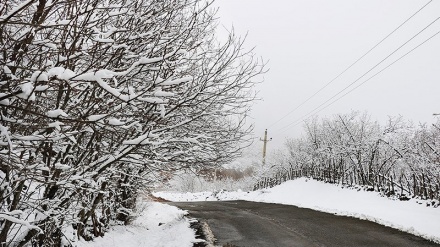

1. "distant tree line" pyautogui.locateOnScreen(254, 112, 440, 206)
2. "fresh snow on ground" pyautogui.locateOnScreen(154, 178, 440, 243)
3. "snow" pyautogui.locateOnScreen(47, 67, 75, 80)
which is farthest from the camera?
"distant tree line" pyautogui.locateOnScreen(254, 112, 440, 206)

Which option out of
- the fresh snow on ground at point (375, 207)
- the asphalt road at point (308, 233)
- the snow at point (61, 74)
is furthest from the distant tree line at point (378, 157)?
the snow at point (61, 74)

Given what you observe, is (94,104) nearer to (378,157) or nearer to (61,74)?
(61,74)

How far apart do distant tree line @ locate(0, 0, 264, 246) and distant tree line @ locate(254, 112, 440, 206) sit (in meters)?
10.7

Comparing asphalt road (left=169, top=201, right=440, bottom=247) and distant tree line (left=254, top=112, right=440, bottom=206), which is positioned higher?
distant tree line (left=254, top=112, right=440, bottom=206)

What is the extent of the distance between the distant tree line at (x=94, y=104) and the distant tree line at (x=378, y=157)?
10.7 metres

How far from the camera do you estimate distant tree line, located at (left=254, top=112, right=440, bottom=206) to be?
1425cm

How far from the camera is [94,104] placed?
3.27 m

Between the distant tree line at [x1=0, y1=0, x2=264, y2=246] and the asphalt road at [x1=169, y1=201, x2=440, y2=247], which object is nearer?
the distant tree line at [x1=0, y1=0, x2=264, y2=246]

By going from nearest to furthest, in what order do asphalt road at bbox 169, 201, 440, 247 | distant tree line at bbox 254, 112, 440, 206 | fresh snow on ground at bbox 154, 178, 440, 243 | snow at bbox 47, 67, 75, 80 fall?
snow at bbox 47, 67, 75, 80
asphalt road at bbox 169, 201, 440, 247
fresh snow on ground at bbox 154, 178, 440, 243
distant tree line at bbox 254, 112, 440, 206

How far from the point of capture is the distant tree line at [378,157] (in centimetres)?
1425

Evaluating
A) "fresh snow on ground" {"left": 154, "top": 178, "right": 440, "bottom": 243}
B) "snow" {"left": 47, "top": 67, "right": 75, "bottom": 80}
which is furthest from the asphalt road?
"snow" {"left": 47, "top": 67, "right": 75, "bottom": 80}

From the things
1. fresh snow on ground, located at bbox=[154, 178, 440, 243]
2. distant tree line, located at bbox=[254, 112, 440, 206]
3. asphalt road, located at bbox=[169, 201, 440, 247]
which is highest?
distant tree line, located at bbox=[254, 112, 440, 206]

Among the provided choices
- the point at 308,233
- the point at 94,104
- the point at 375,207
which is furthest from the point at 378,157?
the point at 94,104

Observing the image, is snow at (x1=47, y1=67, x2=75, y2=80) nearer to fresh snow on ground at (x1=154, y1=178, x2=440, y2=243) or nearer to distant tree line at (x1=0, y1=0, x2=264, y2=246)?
distant tree line at (x1=0, y1=0, x2=264, y2=246)
